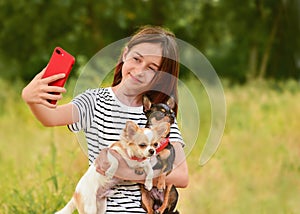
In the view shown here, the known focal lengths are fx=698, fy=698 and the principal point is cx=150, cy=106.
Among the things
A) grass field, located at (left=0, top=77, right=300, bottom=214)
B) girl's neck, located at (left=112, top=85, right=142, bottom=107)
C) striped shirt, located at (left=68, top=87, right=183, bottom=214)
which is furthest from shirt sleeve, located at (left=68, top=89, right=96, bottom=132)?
grass field, located at (left=0, top=77, right=300, bottom=214)

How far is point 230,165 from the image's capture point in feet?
21.5

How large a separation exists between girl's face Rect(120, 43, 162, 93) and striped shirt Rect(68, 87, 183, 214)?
77 mm

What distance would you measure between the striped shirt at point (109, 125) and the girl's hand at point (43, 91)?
201 millimetres

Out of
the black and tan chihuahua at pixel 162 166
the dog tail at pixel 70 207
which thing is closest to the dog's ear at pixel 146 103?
the black and tan chihuahua at pixel 162 166

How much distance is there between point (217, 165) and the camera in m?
6.50

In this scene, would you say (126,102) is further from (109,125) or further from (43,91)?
(43,91)

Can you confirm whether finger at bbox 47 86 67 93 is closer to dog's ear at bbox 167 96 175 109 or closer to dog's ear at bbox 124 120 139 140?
dog's ear at bbox 124 120 139 140

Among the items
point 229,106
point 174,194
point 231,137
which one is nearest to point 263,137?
point 231,137

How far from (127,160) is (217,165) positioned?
4.43m

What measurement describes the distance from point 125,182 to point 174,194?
0.68 ft

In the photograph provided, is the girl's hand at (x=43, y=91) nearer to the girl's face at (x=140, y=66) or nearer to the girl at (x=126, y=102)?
the girl at (x=126, y=102)

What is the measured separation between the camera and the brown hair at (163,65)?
231 cm

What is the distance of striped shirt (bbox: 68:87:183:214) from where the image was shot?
7.48 ft

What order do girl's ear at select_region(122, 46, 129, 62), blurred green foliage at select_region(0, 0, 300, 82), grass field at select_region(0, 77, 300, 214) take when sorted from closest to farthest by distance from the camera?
girl's ear at select_region(122, 46, 129, 62) < grass field at select_region(0, 77, 300, 214) < blurred green foliage at select_region(0, 0, 300, 82)
